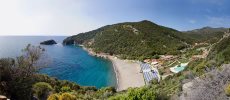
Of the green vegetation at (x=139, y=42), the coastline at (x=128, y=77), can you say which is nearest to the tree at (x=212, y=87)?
the coastline at (x=128, y=77)

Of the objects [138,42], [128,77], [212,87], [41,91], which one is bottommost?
[128,77]

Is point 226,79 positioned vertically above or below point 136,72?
above

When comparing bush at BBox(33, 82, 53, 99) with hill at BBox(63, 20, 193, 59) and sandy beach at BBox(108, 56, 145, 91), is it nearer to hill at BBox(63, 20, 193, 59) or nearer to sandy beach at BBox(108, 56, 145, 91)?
sandy beach at BBox(108, 56, 145, 91)

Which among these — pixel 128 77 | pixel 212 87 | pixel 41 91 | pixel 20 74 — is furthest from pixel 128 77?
pixel 212 87

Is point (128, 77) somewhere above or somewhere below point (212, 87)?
below

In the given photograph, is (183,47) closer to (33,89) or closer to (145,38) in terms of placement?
(145,38)

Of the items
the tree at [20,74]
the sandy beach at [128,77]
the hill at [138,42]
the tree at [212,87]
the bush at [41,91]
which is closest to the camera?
the tree at [212,87]

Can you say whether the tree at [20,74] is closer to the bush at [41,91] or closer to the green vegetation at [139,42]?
the bush at [41,91]

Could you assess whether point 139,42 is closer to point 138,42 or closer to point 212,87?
point 138,42

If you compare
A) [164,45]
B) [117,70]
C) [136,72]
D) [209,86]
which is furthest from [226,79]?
[164,45]

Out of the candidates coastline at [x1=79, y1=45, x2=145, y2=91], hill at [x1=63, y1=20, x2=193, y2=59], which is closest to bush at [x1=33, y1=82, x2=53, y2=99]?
coastline at [x1=79, y1=45, x2=145, y2=91]

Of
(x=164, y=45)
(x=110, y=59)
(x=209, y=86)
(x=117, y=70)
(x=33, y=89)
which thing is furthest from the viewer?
(x=164, y=45)
